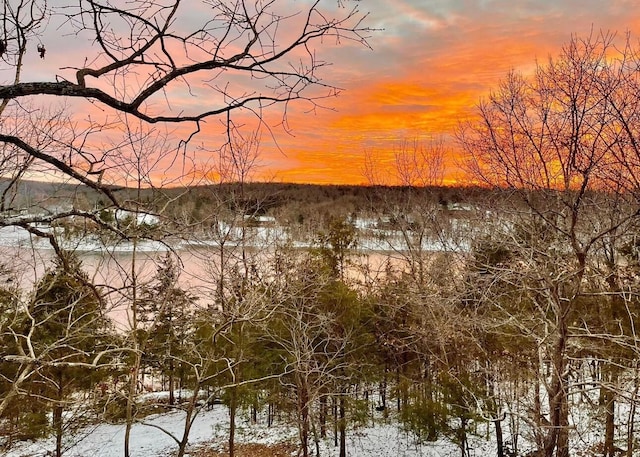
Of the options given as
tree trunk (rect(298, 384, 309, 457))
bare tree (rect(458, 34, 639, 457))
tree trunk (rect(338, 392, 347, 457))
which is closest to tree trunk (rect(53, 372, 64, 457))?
tree trunk (rect(298, 384, 309, 457))

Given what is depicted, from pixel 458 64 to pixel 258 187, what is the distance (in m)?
6.11

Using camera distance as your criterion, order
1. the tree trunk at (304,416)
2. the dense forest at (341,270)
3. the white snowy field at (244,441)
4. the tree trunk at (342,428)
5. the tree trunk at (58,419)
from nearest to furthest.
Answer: the dense forest at (341,270)
the tree trunk at (304,416)
the tree trunk at (58,419)
the tree trunk at (342,428)
the white snowy field at (244,441)

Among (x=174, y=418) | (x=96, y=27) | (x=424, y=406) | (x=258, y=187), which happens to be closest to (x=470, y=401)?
(x=424, y=406)

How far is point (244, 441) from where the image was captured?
15.5m

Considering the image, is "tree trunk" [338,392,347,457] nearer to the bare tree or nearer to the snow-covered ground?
the snow-covered ground

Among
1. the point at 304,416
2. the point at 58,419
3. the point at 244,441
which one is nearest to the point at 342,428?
the point at 304,416

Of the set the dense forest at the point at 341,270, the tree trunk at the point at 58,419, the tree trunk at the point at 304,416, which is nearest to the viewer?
the dense forest at the point at 341,270

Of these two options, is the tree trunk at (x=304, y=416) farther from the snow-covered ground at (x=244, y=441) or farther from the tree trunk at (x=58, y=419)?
the tree trunk at (x=58, y=419)

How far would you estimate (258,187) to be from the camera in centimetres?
1230

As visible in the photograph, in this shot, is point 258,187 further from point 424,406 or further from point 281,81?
point 281,81

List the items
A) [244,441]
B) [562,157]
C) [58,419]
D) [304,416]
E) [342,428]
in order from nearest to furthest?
[562,157], [304,416], [342,428], [58,419], [244,441]

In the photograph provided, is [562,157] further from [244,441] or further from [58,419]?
[244,441]

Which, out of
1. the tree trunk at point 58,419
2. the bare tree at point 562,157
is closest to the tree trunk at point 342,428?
the bare tree at point 562,157

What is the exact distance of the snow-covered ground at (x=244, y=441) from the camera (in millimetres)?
13352
